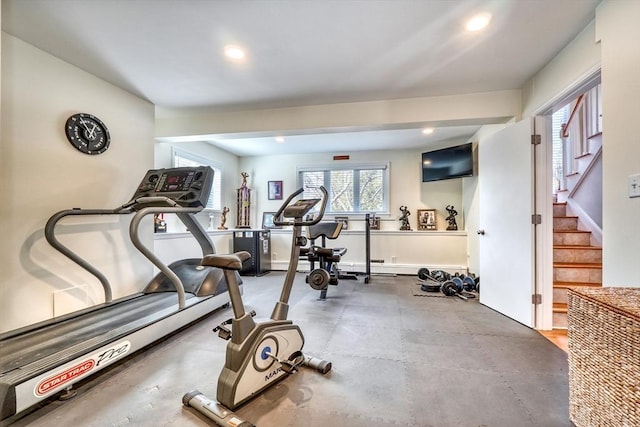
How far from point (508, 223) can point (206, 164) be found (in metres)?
4.70

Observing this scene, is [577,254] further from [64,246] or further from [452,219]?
[64,246]

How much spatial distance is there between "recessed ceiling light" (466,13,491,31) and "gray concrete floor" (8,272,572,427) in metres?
2.50

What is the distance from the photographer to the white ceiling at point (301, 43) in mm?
1876

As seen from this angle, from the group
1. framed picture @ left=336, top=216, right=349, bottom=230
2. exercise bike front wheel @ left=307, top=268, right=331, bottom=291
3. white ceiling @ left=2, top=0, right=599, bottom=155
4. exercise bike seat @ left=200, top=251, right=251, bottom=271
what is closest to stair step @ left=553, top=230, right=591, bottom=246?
white ceiling @ left=2, top=0, right=599, bottom=155

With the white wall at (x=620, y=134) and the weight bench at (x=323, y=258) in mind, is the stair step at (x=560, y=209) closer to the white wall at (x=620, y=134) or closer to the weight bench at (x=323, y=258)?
the white wall at (x=620, y=134)

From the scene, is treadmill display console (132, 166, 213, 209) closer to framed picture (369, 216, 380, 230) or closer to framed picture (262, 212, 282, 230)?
framed picture (262, 212, 282, 230)

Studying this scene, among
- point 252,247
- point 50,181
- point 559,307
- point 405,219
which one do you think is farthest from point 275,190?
point 559,307

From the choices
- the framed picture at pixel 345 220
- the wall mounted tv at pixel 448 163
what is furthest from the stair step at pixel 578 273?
the framed picture at pixel 345 220

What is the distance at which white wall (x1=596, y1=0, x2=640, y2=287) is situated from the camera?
1.56 m

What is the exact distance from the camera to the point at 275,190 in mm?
6141

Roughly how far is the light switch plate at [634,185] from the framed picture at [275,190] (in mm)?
5253

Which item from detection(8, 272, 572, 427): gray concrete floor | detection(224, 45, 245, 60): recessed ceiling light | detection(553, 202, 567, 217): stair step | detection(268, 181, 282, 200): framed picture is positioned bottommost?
detection(8, 272, 572, 427): gray concrete floor

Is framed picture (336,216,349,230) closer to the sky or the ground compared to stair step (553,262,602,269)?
closer to the sky

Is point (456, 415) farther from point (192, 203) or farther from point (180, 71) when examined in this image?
point (180, 71)
